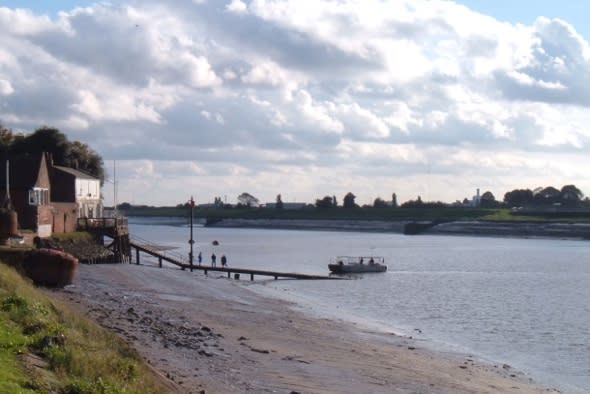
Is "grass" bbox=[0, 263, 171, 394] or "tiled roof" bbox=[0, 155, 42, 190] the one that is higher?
"tiled roof" bbox=[0, 155, 42, 190]

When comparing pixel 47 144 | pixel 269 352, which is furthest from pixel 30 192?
pixel 269 352

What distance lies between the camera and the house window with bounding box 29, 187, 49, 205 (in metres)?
60.1

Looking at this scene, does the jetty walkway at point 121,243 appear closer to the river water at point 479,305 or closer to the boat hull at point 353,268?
the river water at point 479,305

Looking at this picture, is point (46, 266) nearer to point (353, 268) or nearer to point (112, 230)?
point (112, 230)

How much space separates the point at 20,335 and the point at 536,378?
16.0 m

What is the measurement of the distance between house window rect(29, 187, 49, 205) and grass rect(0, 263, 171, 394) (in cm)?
4067

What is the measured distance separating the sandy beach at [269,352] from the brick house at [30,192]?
20718 millimetres

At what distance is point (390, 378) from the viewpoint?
23.5m

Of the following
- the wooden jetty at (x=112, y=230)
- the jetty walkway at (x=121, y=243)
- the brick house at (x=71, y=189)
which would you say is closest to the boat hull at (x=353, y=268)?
the jetty walkway at (x=121, y=243)

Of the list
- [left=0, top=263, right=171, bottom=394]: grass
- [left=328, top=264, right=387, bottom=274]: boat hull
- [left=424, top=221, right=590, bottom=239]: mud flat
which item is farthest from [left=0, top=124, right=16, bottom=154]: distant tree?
[left=424, top=221, right=590, bottom=239]: mud flat

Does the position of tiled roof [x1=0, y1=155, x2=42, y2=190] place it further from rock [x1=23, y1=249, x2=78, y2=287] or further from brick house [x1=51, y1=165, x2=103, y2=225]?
rock [x1=23, y1=249, x2=78, y2=287]

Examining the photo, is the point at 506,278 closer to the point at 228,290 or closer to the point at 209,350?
the point at 228,290

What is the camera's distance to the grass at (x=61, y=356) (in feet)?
44.0

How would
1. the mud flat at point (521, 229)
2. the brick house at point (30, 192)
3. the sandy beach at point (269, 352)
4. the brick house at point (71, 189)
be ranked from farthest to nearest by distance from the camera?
1. the mud flat at point (521, 229)
2. the brick house at point (71, 189)
3. the brick house at point (30, 192)
4. the sandy beach at point (269, 352)
